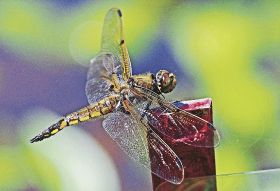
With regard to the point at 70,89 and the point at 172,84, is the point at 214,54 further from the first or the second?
the point at 70,89

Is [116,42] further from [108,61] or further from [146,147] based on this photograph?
[146,147]

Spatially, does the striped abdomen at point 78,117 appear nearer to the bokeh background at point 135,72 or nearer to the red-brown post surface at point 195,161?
the bokeh background at point 135,72

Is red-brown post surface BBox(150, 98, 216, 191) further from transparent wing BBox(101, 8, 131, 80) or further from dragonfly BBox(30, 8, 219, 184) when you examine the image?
transparent wing BBox(101, 8, 131, 80)

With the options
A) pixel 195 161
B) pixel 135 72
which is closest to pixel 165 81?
pixel 135 72

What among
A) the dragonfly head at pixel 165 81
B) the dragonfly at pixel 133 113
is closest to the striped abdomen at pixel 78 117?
the dragonfly at pixel 133 113

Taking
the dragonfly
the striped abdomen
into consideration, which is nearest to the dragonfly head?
the dragonfly
